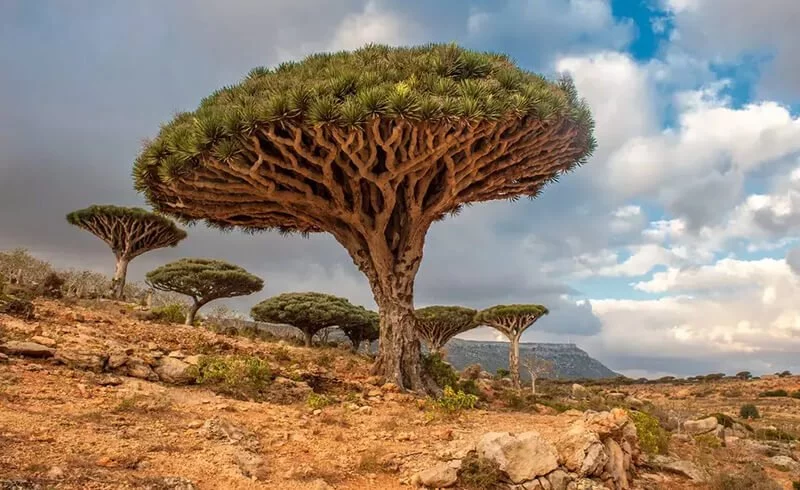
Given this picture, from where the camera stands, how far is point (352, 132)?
9148mm

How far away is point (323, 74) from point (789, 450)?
14338 mm

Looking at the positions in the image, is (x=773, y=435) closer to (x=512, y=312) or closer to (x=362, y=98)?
(x=512, y=312)

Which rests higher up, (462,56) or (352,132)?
(462,56)

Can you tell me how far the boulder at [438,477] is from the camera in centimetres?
541

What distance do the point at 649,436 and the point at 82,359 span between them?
9.04 meters

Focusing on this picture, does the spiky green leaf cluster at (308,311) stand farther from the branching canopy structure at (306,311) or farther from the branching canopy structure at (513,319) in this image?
the branching canopy structure at (513,319)

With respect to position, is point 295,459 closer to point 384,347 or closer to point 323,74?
point 384,347

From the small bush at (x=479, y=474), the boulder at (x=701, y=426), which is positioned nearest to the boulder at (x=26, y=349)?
the small bush at (x=479, y=474)

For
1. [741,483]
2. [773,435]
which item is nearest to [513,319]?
[773,435]

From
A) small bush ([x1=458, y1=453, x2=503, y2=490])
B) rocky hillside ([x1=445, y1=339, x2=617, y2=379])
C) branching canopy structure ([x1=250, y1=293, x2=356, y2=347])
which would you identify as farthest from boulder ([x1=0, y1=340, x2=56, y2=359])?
rocky hillside ([x1=445, y1=339, x2=617, y2=379])

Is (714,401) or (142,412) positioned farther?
(714,401)

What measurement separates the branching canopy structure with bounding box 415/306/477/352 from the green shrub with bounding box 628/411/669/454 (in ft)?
78.8

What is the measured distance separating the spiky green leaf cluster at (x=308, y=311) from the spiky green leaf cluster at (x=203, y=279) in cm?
377

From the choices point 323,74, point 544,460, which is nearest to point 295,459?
point 544,460
